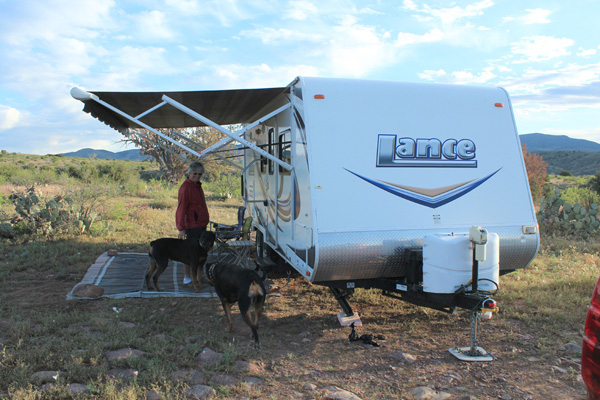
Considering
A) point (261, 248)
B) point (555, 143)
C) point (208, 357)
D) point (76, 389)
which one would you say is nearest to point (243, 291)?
point (208, 357)

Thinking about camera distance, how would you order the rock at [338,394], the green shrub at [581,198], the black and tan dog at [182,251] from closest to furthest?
the rock at [338,394]
the black and tan dog at [182,251]
the green shrub at [581,198]

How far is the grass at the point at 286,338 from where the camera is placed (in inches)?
132

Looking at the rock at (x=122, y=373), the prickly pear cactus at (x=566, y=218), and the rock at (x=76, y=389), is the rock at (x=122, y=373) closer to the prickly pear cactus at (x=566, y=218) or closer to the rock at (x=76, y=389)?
the rock at (x=76, y=389)

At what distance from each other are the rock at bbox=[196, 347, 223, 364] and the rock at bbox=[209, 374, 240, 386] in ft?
0.82

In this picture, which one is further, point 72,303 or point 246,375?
point 72,303

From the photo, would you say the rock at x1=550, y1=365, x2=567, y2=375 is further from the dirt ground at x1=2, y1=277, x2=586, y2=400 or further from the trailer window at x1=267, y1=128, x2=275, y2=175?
the trailer window at x1=267, y1=128, x2=275, y2=175

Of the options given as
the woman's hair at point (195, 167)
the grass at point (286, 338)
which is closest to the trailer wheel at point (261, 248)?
the grass at point (286, 338)

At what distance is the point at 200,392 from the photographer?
126 inches

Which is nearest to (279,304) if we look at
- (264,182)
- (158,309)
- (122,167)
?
(158,309)

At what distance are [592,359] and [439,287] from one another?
182cm

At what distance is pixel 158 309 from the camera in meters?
5.25

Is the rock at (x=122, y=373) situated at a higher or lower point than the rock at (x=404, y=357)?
higher

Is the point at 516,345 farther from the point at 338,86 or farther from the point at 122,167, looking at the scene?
the point at 122,167

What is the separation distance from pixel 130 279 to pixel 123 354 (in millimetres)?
2734
